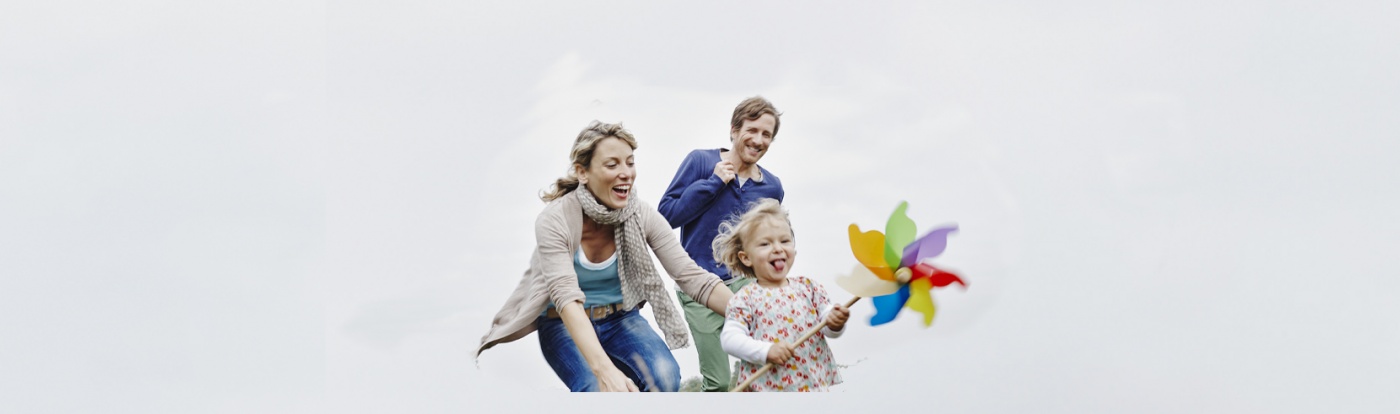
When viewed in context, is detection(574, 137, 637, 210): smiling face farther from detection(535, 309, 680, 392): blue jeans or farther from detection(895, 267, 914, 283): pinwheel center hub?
detection(895, 267, 914, 283): pinwheel center hub

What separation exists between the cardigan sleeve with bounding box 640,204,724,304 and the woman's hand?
29 cm

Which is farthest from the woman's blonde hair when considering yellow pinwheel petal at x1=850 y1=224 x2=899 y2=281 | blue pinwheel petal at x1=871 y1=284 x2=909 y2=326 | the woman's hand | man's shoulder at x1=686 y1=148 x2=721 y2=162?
blue pinwheel petal at x1=871 y1=284 x2=909 y2=326

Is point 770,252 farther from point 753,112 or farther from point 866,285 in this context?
point 753,112

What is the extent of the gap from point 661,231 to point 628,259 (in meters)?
0.11

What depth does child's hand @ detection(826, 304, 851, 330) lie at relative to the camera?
322cm

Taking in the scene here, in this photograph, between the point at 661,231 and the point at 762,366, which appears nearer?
the point at 762,366

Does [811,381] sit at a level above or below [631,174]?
below

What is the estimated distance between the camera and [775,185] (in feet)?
12.2

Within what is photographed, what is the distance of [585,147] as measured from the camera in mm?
3531

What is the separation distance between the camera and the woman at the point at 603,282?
3.47 m

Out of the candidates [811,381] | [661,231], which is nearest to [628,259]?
[661,231]

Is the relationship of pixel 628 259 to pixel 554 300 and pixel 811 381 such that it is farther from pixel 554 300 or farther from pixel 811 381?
pixel 811 381

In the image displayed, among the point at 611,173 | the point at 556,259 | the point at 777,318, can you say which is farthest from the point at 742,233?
the point at 556,259

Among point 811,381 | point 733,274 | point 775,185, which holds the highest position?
point 775,185
